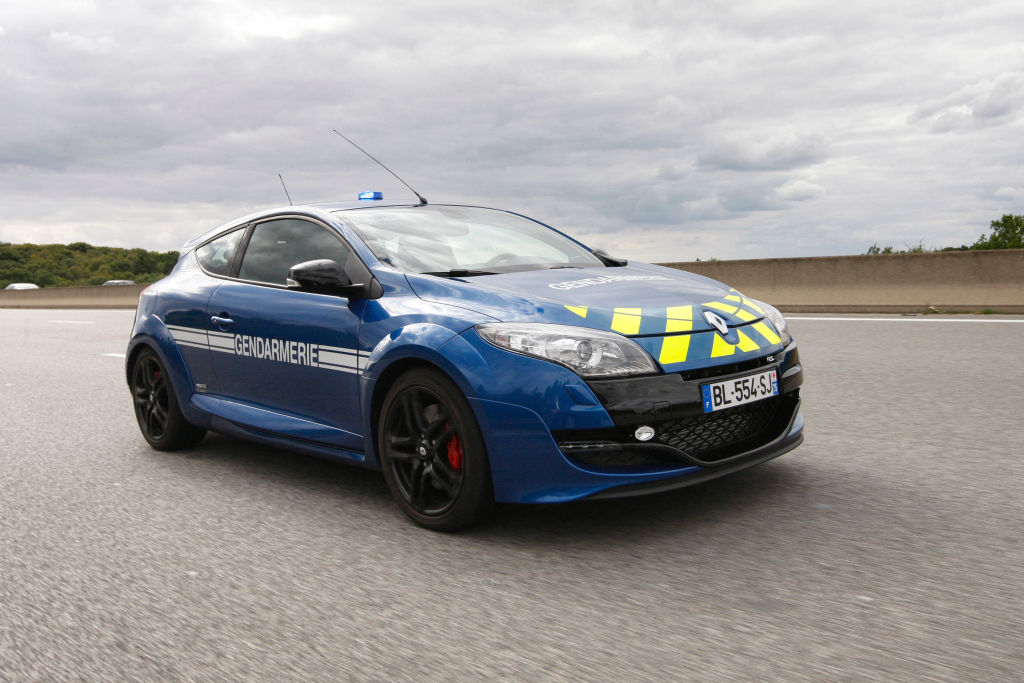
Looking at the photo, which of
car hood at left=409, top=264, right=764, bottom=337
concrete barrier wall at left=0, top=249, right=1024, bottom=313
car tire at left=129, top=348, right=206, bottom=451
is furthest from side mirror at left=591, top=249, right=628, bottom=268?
concrete barrier wall at left=0, top=249, right=1024, bottom=313

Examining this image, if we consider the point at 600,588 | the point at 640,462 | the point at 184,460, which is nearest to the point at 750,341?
the point at 640,462

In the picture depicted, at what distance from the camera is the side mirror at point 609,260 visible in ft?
17.3

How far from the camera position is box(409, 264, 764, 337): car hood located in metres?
3.83

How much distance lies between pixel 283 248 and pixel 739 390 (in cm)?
260

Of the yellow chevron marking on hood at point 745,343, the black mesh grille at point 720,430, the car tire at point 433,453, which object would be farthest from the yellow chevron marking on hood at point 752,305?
the car tire at point 433,453

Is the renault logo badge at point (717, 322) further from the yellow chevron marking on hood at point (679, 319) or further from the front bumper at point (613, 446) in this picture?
the front bumper at point (613, 446)

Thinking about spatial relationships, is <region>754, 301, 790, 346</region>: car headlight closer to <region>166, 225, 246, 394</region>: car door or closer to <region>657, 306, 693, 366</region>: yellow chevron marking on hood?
<region>657, 306, 693, 366</region>: yellow chevron marking on hood

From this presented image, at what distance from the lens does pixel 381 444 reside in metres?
4.27

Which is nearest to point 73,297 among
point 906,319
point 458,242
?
point 906,319

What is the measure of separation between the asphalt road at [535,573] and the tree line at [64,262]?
47.1 meters

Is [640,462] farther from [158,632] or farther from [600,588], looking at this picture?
[158,632]

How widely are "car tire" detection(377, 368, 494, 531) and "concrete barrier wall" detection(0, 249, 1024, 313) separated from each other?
11424 millimetres

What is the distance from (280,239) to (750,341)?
262 cm

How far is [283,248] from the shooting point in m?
5.22
